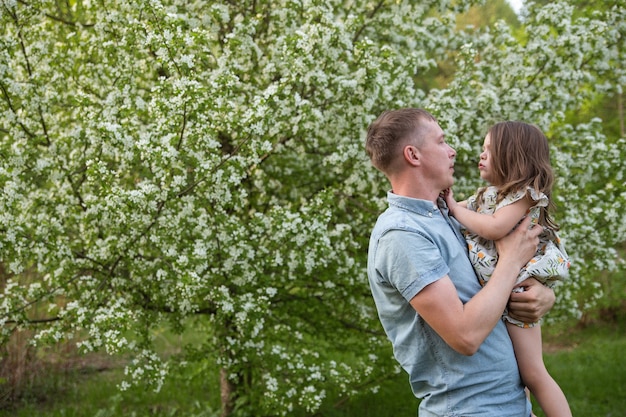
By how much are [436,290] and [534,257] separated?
64 cm

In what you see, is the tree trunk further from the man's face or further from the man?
the man's face

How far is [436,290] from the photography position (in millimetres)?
2152

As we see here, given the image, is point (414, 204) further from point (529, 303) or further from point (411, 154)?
point (529, 303)

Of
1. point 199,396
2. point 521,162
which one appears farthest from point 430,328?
point 199,396

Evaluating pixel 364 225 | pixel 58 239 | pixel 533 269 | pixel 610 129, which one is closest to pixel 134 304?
pixel 58 239

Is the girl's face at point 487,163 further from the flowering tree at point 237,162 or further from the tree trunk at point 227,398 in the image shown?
the tree trunk at point 227,398

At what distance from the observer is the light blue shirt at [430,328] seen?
7.29 feet

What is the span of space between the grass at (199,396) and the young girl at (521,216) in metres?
4.15

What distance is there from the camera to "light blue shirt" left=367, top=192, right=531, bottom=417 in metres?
2.22

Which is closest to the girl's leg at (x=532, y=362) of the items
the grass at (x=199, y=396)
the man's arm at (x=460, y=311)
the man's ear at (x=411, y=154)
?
the man's arm at (x=460, y=311)

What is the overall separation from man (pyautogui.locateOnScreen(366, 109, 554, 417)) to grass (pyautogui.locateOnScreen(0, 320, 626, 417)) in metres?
4.36

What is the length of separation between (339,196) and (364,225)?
37 centimetres

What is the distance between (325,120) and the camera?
5723mm

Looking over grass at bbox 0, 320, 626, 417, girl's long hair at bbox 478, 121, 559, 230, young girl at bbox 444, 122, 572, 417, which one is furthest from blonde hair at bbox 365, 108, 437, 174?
grass at bbox 0, 320, 626, 417
